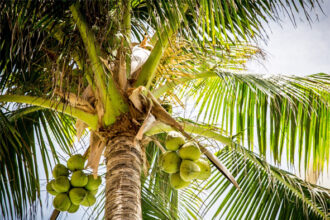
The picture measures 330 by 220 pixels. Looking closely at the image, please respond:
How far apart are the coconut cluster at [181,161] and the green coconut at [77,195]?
0.55m

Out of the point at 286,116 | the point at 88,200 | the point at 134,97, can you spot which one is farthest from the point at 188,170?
the point at 286,116

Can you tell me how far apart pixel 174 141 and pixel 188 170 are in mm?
218

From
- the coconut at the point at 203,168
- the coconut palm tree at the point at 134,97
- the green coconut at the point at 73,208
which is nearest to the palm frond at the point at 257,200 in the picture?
the coconut palm tree at the point at 134,97

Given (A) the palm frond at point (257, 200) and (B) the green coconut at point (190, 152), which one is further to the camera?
(A) the palm frond at point (257, 200)

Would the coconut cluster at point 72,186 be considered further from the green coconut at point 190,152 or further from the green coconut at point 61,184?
the green coconut at point 190,152

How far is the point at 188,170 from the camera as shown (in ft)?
8.46

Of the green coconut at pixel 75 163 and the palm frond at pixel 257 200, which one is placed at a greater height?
the green coconut at pixel 75 163

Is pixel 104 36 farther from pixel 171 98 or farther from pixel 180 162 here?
pixel 171 98

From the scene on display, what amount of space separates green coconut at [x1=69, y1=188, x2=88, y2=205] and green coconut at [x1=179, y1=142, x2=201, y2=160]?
697mm

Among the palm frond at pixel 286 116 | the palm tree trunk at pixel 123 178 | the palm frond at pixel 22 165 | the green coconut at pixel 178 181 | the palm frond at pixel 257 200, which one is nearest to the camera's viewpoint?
the palm tree trunk at pixel 123 178

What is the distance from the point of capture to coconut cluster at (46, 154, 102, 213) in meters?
2.73

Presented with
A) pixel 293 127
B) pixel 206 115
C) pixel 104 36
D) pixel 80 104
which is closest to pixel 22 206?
pixel 80 104

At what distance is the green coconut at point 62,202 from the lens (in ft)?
8.93

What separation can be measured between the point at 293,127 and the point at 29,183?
233cm
